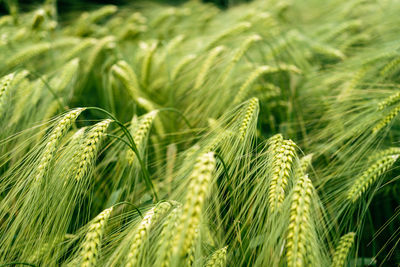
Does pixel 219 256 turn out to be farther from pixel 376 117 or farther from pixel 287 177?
pixel 376 117

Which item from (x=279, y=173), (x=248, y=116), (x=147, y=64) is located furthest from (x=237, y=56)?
(x=279, y=173)

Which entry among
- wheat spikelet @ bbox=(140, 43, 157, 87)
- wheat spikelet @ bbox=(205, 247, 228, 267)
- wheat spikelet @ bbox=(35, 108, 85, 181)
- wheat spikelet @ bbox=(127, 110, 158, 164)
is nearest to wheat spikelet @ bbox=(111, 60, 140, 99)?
wheat spikelet @ bbox=(140, 43, 157, 87)

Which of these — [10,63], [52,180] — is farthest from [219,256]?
[10,63]

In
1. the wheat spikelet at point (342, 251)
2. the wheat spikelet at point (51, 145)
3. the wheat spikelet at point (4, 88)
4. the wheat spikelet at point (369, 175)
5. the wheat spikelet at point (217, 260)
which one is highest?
the wheat spikelet at point (4, 88)

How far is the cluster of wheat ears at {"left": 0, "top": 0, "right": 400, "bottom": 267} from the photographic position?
0.88 metres

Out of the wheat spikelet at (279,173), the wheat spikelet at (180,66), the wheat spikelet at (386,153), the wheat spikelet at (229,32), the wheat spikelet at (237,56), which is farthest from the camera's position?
Result: the wheat spikelet at (229,32)

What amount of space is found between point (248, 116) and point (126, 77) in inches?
35.3

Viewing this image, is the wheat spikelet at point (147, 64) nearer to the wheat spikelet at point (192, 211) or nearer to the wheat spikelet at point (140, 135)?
the wheat spikelet at point (140, 135)

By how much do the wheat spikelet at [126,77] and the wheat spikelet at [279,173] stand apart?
978 millimetres

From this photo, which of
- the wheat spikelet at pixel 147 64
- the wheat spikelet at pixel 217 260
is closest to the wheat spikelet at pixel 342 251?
the wheat spikelet at pixel 217 260

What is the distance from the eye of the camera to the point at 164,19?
3275 millimetres

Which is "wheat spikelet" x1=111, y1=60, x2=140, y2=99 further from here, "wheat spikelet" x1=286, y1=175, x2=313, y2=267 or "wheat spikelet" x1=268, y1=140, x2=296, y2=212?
"wheat spikelet" x1=286, y1=175, x2=313, y2=267

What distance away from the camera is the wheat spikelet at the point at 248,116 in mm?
1024

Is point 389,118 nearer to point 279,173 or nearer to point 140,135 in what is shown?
point 279,173
